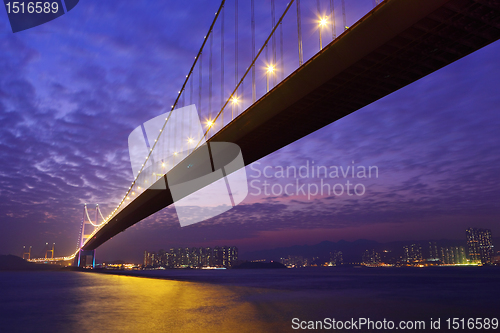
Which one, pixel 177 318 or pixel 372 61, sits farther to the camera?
pixel 177 318

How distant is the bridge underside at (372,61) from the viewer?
25.8ft

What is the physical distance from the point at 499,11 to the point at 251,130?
920cm

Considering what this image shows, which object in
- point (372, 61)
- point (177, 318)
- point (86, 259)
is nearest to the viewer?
point (372, 61)

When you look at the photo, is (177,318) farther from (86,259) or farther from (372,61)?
(86,259)

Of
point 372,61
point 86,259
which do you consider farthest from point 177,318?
point 86,259

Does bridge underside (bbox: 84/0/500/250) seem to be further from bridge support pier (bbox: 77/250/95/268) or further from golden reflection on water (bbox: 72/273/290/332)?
bridge support pier (bbox: 77/250/95/268)

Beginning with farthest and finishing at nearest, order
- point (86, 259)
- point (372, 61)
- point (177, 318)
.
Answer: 1. point (86, 259)
2. point (177, 318)
3. point (372, 61)

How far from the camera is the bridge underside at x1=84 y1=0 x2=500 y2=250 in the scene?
785 centimetres

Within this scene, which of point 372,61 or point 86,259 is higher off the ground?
point 372,61

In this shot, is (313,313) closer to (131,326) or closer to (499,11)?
(131,326)

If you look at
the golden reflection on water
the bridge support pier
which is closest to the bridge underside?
the golden reflection on water

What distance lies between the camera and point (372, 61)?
9.64m

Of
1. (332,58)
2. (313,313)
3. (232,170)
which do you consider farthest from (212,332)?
(232,170)

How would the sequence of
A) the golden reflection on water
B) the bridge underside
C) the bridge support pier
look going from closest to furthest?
the bridge underside, the golden reflection on water, the bridge support pier
